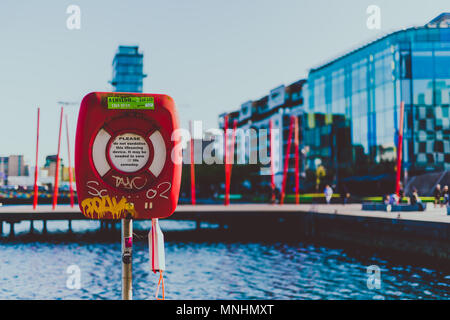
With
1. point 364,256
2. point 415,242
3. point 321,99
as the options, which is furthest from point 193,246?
point 321,99

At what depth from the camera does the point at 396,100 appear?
58.1m

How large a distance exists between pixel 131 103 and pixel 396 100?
5931cm

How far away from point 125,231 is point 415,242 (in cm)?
2396

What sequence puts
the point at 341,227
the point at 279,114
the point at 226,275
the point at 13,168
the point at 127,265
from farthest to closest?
the point at 279,114
the point at 13,168
the point at 341,227
the point at 226,275
the point at 127,265

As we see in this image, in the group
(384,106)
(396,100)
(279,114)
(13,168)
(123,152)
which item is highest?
(279,114)

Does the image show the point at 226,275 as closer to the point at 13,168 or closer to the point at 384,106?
the point at 13,168

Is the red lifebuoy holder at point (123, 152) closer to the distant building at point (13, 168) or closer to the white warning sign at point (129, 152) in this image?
the white warning sign at point (129, 152)

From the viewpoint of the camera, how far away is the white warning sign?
240cm

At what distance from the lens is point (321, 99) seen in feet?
241

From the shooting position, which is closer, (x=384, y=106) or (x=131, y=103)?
(x=131, y=103)

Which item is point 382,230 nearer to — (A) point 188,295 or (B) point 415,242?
(B) point 415,242

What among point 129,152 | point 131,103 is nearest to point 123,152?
point 129,152

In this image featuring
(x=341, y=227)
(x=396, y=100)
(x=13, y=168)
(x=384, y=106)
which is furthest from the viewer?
(x=384, y=106)

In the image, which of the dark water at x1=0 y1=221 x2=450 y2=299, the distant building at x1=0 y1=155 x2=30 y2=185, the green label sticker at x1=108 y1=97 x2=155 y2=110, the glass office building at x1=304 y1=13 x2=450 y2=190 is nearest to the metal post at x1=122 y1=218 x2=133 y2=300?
the green label sticker at x1=108 y1=97 x2=155 y2=110
